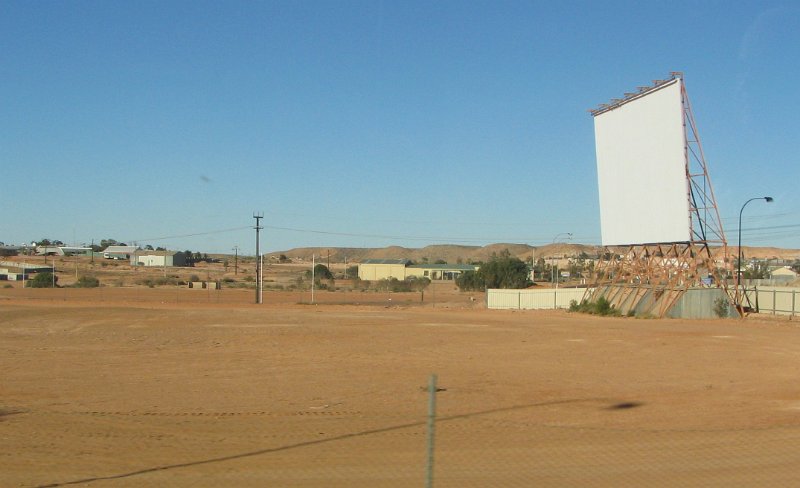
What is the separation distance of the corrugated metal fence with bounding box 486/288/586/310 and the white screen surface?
25.8 feet

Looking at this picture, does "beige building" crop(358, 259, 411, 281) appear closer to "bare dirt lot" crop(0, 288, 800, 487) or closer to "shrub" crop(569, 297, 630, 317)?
"shrub" crop(569, 297, 630, 317)

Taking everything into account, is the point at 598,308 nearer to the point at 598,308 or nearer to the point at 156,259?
the point at 598,308

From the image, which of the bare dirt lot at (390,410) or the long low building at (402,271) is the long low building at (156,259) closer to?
the long low building at (402,271)

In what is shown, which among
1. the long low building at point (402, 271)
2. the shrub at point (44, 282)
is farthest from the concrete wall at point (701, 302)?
the long low building at point (402, 271)

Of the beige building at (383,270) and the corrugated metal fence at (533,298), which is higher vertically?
the beige building at (383,270)

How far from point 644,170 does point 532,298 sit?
59.4 feet

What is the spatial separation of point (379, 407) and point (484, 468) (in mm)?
6094

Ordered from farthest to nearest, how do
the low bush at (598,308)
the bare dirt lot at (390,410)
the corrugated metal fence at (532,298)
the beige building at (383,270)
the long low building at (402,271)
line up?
the long low building at (402,271)
the beige building at (383,270)
the corrugated metal fence at (532,298)
the low bush at (598,308)
the bare dirt lot at (390,410)

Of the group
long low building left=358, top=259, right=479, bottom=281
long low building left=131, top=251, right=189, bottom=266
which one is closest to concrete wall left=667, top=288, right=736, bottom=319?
long low building left=358, top=259, right=479, bottom=281

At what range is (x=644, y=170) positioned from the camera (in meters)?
58.6

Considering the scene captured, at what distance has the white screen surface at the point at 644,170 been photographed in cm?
5491

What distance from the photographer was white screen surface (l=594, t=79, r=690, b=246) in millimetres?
54906

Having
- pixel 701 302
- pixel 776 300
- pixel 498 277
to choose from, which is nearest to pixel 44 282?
pixel 498 277

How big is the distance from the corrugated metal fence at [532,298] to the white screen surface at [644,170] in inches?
310
